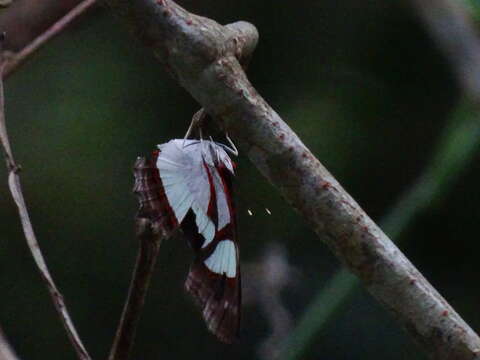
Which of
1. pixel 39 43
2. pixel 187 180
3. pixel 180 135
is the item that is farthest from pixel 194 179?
pixel 180 135

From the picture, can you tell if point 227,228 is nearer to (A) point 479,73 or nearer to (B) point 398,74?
(A) point 479,73

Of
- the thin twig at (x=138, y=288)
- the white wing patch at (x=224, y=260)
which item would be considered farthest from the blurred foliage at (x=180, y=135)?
the thin twig at (x=138, y=288)

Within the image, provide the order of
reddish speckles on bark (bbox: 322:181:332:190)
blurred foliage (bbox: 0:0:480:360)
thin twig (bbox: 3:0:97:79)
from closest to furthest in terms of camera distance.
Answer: reddish speckles on bark (bbox: 322:181:332:190) → thin twig (bbox: 3:0:97:79) → blurred foliage (bbox: 0:0:480:360)

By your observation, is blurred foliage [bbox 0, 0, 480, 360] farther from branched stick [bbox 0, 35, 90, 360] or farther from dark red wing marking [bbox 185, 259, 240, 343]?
branched stick [bbox 0, 35, 90, 360]

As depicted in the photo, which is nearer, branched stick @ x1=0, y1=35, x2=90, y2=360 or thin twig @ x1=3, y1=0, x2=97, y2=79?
branched stick @ x1=0, y1=35, x2=90, y2=360

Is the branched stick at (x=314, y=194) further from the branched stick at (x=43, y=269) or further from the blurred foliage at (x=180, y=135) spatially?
the blurred foliage at (x=180, y=135)

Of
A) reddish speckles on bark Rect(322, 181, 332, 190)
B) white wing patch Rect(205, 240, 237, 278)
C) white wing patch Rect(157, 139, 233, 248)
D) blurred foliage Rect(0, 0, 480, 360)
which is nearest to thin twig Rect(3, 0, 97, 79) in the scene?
white wing patch Rect(157, 139, 233, 248)
